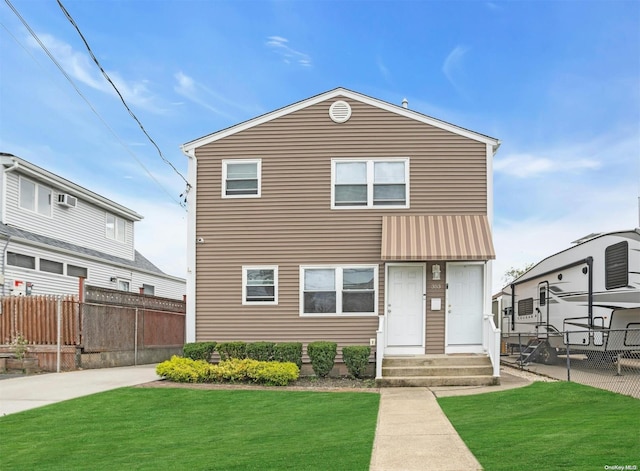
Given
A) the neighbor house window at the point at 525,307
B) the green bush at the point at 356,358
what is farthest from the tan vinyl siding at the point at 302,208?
the neighbor house window at the point at 525,307

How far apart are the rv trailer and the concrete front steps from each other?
189cm

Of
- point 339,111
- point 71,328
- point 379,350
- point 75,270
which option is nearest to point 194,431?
point 379,350

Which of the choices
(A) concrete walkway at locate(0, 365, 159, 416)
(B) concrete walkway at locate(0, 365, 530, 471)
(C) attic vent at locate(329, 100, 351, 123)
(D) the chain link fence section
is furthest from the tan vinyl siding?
(D) the chain link fence section

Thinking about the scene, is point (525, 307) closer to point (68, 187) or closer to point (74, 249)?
point (74, 249)

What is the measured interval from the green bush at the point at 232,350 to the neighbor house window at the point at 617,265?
8429mm

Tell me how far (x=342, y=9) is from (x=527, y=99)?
5586mm

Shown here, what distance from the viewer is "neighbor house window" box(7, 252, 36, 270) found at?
64.6ft

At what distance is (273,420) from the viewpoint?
9.38 m

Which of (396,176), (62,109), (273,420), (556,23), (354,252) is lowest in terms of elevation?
(273,420)

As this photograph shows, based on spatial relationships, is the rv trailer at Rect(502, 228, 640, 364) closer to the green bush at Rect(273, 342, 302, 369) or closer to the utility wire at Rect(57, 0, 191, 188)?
the green bush at Rect(273, 342, 302, 369)

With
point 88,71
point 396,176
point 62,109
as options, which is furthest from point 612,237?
point 62,109

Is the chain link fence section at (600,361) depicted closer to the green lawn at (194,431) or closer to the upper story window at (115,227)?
the green lawn at (194,431)

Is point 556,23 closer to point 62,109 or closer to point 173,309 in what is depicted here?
point 62,109

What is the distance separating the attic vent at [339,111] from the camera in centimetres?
1553
